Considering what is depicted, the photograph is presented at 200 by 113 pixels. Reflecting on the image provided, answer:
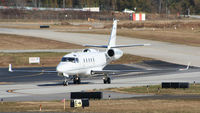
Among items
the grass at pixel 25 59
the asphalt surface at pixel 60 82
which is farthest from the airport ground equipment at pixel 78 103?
the grass at pixel 25 59

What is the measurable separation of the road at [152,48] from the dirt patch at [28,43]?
4.01 meters

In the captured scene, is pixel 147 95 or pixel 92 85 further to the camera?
pixel 92 85

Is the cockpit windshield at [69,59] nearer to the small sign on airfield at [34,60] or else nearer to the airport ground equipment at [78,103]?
the airport ground equipment at [78,103]

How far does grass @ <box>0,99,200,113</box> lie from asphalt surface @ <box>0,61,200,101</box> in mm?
3530

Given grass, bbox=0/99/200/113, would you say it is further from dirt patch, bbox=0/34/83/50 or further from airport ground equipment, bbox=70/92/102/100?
dirt patch, bbox=0/34/83/50

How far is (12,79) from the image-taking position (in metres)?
54.0

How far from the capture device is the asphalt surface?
3922 centimetres

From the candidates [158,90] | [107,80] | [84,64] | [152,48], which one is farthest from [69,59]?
[152,48]

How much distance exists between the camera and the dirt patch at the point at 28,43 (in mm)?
88094

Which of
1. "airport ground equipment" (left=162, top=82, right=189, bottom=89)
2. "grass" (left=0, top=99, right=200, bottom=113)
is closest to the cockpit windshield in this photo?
"airport ground equipment" (left=162, top=82, right=189, bottom=89)

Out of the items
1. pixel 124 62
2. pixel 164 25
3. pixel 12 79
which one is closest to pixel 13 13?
pixel 164 25

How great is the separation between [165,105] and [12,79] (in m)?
25.9

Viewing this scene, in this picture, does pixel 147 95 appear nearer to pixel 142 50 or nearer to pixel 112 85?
pixel 112 85

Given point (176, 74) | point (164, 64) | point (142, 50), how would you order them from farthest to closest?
point (142, 50) → point (164, 64) → point (176, 74)
